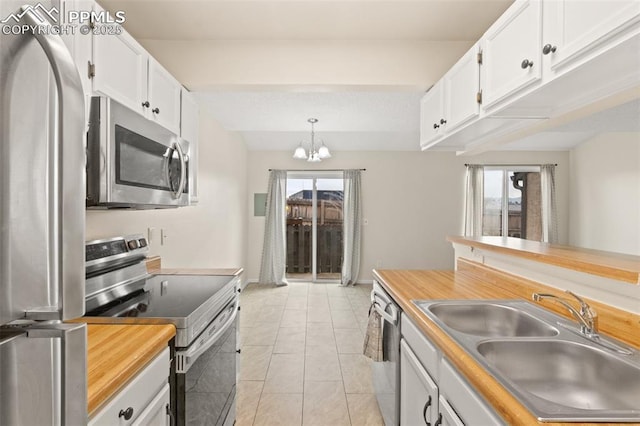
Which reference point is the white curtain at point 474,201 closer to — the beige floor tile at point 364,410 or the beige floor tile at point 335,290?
the beige floor tile at point 335,290

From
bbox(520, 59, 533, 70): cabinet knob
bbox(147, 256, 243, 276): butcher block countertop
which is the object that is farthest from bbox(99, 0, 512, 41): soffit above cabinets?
bbox(147, 256, 243, 276): butcher block countertop

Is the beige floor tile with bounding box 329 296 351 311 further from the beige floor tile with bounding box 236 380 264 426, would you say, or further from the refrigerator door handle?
the refrigerator door handle

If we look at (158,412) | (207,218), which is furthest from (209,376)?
(207,218)

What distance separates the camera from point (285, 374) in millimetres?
2619

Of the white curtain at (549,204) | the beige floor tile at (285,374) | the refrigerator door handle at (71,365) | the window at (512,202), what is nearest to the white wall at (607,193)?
the white curtain at (549,204)

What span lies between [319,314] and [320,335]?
0.74 metres

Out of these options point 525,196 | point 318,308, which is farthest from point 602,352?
point 525,196

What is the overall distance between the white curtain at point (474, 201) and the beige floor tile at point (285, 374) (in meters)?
4.25

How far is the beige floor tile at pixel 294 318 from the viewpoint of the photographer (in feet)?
12.5

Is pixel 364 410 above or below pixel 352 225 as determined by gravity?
below

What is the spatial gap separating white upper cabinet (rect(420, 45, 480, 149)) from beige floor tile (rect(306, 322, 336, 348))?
2.09m

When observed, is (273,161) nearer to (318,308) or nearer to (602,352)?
(318,308)

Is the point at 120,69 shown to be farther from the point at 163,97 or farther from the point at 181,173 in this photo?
the point at 181,173

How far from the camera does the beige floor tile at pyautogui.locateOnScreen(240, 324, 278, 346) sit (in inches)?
128
